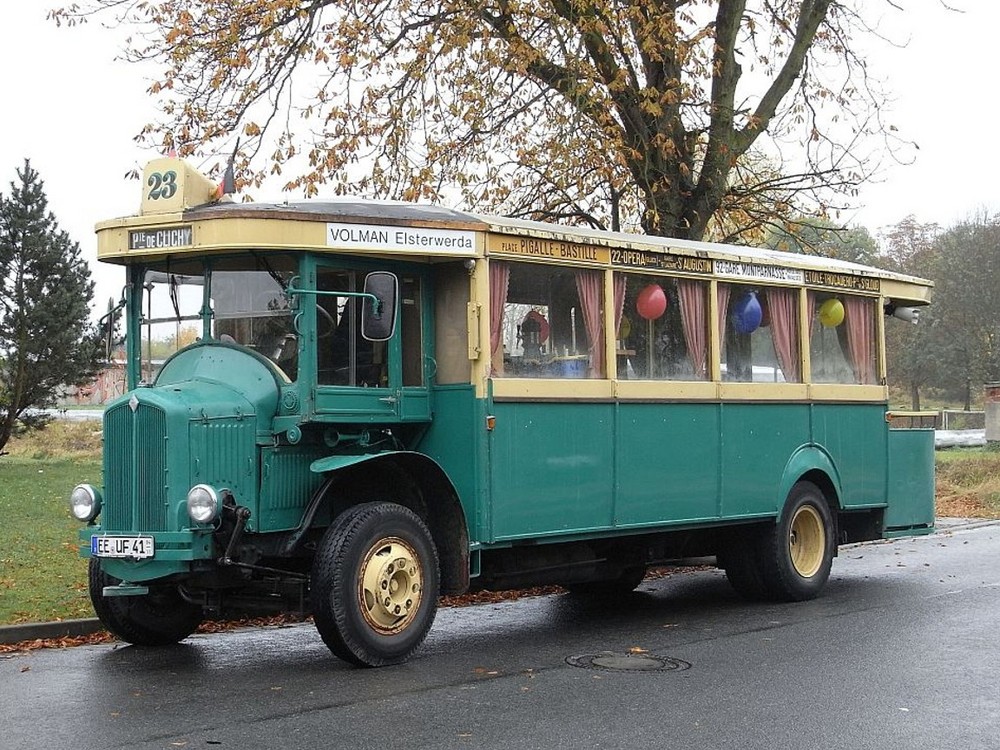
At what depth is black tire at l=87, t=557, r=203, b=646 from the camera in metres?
9.33

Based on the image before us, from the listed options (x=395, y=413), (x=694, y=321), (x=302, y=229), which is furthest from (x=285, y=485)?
(x=694, y=321)

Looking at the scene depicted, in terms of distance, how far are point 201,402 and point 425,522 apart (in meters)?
1.82

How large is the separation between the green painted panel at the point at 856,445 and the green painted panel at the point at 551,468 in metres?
3.00

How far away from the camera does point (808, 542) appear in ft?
41.0

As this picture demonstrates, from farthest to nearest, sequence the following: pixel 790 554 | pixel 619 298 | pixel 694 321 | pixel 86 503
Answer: pixel 790 554 < pixel 694 321 < pixel 619 298 < pixel 86 503

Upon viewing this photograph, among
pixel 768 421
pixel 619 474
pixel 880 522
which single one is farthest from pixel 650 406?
pixel 880 522

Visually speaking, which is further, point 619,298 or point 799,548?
point 799,548

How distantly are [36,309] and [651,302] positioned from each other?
1879 centimetres

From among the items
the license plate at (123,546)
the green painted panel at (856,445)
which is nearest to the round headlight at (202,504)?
the license plate at (123,546)

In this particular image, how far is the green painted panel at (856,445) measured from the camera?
1255cm

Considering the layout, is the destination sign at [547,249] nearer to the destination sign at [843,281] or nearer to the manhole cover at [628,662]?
the manhole cover at [628,662]

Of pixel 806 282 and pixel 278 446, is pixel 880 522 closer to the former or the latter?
pixel 806 282

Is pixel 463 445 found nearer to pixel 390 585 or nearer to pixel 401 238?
pixel 390 585

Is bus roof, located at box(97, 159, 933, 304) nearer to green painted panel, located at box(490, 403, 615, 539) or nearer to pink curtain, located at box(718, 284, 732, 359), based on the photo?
green painted panel, located at box(490, 403, 615, 539)
